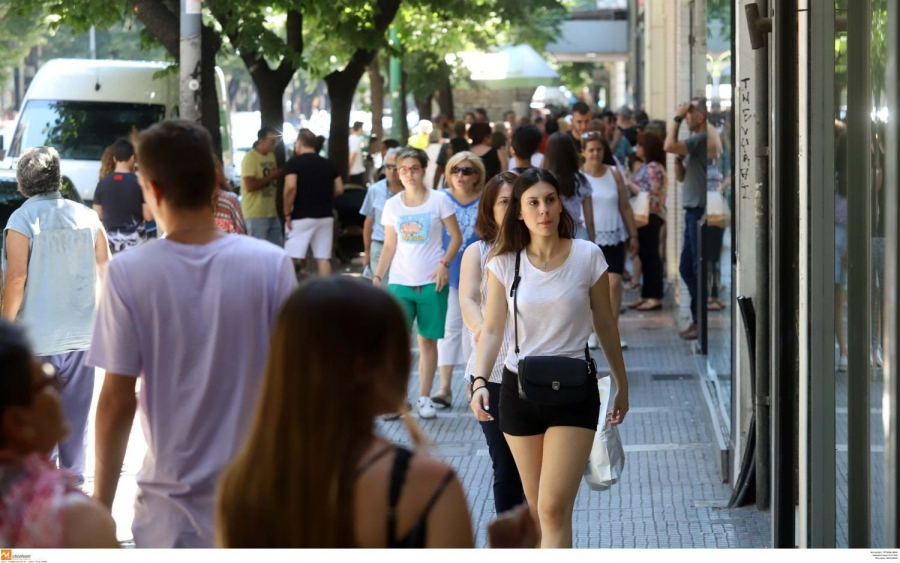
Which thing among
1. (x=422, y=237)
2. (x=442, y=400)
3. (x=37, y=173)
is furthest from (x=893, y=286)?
(x=442, y=400)

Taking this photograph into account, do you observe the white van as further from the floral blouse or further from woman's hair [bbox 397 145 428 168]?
woman's hair [bbox 397 145 428 168]

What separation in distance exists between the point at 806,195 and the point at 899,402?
7.16ft

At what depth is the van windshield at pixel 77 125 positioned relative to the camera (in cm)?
1706

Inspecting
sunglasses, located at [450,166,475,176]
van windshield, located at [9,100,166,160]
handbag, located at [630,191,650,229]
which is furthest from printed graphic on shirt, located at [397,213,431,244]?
van windshield, located at [9,100,166,160]

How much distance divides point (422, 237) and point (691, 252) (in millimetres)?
3615

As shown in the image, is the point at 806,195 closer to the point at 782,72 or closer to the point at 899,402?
the point at 782,72

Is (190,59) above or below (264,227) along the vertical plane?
above

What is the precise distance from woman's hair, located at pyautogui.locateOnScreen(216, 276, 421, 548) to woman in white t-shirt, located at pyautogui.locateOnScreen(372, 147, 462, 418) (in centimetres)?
648

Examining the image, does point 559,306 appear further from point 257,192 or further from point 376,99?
point 376,99

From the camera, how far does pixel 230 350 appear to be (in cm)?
321

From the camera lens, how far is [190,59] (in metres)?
12.3

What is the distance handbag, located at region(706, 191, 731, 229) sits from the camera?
794 centimetres

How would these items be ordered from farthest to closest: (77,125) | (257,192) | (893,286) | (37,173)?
(77,125) < (257,192) < (37,173) < (893,286)
